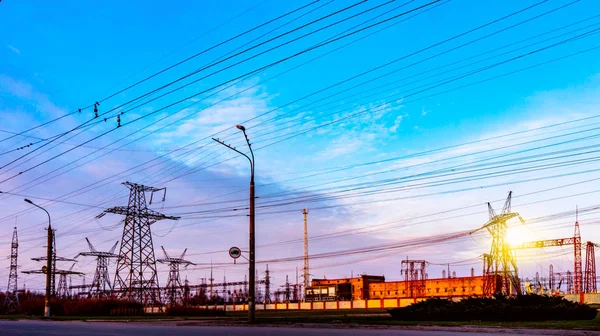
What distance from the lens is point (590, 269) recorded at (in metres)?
130

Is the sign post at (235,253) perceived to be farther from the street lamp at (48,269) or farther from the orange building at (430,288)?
the orange building at (430,288)

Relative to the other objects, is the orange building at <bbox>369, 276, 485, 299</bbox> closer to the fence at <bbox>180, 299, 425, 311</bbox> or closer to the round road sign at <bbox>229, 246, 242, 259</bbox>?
the fence at <bbox>180, 299, 425, 311</bbox>

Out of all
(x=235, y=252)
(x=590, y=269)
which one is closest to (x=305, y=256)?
(x=590, y=269)

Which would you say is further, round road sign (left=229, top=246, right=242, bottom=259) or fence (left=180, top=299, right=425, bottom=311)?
fence (left=180, top=299, right=425, bottom=311)

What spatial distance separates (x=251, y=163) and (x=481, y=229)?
6764 centimetres

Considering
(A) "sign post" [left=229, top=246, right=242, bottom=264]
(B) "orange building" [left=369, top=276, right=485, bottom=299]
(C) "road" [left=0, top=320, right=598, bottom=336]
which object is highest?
(A) "sign post" [left=229, top=246, right=242, bottom=264]

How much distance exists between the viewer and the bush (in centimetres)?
3038

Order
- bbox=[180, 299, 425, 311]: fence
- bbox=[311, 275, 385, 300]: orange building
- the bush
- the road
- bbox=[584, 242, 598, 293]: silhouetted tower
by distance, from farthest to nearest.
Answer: bbox=[311, 275, 385, 300]: orange building, bbox=[584, 242, 598, 293]: silhouetted tower, bbox=[180, 299, 425, 311]: fence, the bush, the road

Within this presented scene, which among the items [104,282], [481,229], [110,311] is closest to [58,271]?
[104,282]

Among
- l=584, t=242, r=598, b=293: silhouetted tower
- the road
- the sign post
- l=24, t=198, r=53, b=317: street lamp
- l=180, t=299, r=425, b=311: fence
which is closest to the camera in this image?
the road

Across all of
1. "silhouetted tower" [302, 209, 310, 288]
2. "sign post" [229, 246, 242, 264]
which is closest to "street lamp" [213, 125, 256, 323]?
"sign post" [229, 246, 242, 264]

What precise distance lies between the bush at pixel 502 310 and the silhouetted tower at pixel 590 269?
352 feet

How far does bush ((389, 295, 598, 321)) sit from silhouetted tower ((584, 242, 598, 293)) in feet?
352

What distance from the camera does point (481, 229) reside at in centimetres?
9619
